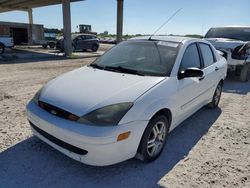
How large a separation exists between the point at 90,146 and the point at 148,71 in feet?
4.74

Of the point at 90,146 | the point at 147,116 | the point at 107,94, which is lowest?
the point at 90,146

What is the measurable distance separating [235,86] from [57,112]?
6955 mm

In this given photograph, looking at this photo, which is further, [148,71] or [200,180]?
[148,71]

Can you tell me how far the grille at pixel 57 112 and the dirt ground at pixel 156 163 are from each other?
27.9 inches

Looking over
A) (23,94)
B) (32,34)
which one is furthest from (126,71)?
(32,34)

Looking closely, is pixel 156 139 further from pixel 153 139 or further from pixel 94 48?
pixel 94 48

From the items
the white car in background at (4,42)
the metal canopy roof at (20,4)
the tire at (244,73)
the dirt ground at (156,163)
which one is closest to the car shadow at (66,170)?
the dirt ground at (156,163)

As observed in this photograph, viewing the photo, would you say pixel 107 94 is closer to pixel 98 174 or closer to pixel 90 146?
pixel 90 146

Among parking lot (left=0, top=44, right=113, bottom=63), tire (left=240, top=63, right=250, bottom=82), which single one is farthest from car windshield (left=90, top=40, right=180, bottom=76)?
parking lot (left=0, top=44, right=113, bottom=63)

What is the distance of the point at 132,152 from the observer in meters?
2.71

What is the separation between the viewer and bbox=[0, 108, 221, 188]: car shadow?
8.73 feet

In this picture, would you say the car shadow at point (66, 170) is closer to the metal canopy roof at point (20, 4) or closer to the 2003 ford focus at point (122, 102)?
the 2003 ford focus at point (122, 102)

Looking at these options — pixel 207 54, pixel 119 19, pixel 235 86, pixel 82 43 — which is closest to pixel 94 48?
pixel 82 43

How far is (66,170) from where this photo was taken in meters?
2.86
